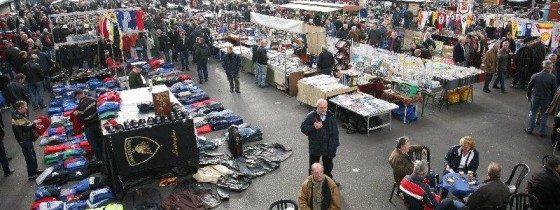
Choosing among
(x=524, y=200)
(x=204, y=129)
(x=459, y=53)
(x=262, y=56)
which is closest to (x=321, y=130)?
(x=524, y=200)

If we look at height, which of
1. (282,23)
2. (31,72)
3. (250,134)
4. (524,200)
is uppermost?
(282,23)

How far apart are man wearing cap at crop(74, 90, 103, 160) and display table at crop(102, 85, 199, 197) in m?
0.64

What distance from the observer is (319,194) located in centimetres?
570

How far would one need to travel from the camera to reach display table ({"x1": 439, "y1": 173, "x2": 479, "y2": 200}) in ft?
21.0

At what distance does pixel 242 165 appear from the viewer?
9.02 metres

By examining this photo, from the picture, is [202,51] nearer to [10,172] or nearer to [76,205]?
[10,172]

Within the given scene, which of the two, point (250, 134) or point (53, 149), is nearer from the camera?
point (53, 149)

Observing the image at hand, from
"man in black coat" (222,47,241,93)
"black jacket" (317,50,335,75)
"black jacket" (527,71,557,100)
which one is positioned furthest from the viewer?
"man in black coat" (222,47,241,93)

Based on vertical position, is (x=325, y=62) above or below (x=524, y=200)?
above

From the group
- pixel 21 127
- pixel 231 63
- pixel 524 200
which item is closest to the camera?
pixel 524 200

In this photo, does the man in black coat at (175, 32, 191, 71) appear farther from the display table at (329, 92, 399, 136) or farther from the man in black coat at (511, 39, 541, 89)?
the man in black coat at (511, 39, 541, 89)

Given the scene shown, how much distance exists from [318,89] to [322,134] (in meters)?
4.34

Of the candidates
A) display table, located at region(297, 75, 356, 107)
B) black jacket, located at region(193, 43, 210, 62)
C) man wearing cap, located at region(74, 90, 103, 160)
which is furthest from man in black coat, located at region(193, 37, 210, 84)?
man wearing cap, located at region(74, 90, 103, 160)

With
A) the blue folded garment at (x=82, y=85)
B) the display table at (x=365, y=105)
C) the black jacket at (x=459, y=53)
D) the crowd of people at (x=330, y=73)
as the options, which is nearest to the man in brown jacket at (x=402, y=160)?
the crowd of people at (x=330, y=73)
